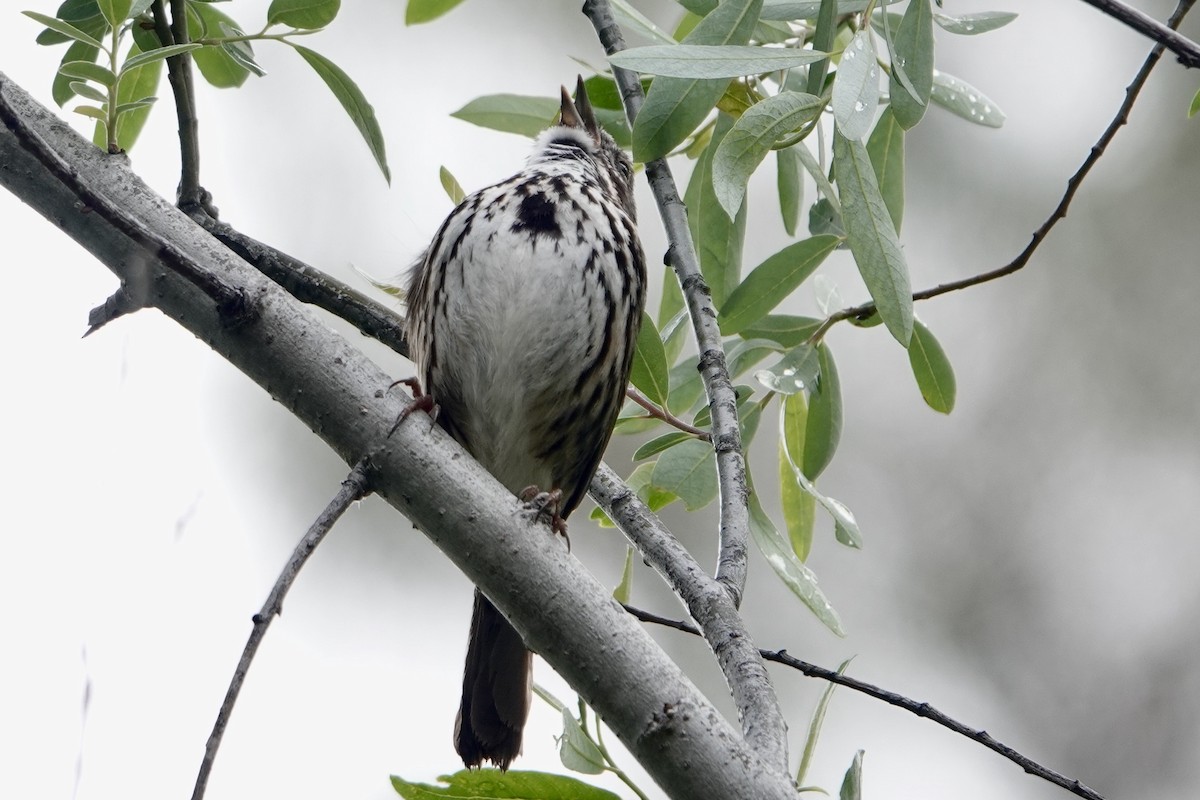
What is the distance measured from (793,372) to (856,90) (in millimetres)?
768

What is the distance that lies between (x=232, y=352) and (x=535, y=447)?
1.24 m

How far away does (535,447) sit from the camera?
10.1 ft

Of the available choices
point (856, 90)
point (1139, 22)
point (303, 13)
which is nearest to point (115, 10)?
point (303, 13)

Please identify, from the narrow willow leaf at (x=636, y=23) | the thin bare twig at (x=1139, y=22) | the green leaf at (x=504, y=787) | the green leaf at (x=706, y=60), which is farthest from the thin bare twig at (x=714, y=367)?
the thin bare twig at (x=1139, y=22)

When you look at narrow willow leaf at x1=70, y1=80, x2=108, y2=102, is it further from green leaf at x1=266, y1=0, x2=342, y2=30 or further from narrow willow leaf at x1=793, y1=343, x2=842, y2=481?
narrow willow leaf at x1=793, y1=343, x2=842, y2=481

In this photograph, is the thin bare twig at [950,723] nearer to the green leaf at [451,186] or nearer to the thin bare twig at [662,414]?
the thin bare twig at [662,414]

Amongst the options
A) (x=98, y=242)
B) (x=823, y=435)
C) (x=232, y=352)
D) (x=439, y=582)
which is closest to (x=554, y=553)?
(x=232, y=352)

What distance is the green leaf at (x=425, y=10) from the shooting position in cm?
281

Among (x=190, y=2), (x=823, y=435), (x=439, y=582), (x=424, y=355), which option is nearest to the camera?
(x=190, y=2)

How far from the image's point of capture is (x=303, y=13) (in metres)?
2.27

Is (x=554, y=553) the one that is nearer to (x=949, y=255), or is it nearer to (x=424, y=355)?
(x=424, y=355)

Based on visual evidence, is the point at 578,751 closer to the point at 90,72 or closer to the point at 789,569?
the point at 789,569

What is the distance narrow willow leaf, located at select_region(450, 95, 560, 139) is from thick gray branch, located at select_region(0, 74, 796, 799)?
1.03 m

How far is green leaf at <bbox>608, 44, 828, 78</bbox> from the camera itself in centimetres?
192
